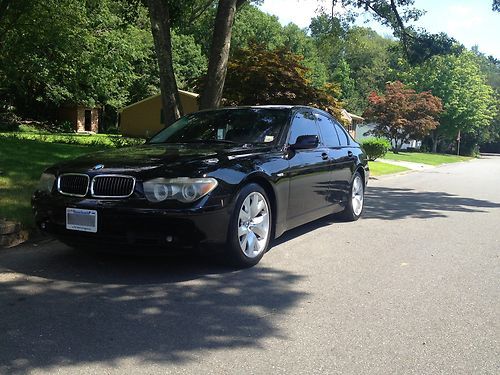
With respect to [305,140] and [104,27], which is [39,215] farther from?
[104,27]

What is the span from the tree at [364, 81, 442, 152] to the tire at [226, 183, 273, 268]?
39.5 m

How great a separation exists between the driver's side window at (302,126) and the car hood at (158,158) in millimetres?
603

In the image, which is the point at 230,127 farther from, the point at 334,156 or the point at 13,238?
the point at 13,238

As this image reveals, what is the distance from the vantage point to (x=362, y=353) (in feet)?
11.3

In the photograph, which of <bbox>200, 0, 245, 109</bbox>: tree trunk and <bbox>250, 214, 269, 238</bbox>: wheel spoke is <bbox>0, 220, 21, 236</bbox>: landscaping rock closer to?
<bbox>250, 214, 269, 238</bbox>: wheel spoke

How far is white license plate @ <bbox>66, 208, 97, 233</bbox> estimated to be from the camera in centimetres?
466

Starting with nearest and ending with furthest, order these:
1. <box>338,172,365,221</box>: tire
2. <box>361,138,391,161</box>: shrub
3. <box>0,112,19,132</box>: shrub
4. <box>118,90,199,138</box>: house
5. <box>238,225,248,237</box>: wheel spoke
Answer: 1. <box>238,225,248,237</box>: wheel spoke
2. <box>338,172,365,221</box>: tire
3. <box>361,138,391,161</box>: shrub
4. <box>0,112,19,132</box>: shrub
5. <box>118,90,199,138</box>: house

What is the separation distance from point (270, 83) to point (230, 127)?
822 centimetres

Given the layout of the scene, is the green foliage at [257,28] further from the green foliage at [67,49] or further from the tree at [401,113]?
the tree at [401,113]

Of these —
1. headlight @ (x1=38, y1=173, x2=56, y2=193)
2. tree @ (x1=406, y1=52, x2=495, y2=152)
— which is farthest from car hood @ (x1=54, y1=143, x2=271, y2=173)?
tree @ (x1=406, y1=52, x2=495, y2=152)

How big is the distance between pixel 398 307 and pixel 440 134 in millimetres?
59407

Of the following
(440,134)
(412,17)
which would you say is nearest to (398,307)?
(412,17)

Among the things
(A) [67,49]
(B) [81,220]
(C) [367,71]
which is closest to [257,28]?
(C) [367,71]

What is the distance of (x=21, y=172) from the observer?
9086 millimetres
